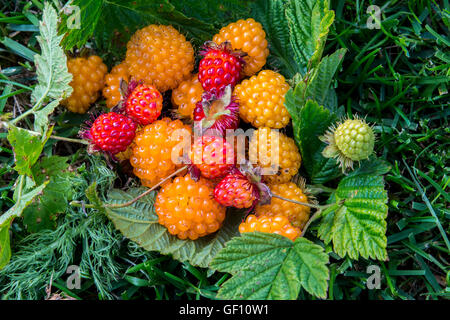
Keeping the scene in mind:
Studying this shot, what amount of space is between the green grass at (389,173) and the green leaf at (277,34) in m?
0.19

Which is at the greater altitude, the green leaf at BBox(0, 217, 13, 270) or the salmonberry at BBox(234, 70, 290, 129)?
the salmonberry at BBox(234, 70, 290, 129)

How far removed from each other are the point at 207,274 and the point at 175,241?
0.51 ft

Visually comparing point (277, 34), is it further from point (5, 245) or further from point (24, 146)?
point (5, 245)

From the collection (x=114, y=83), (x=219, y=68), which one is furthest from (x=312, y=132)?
(x=114, y=83)

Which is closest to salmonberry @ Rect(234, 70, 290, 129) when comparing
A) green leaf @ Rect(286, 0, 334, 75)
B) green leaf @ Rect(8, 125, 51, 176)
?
green leaf @ Rect(286, 0, 334, 75)

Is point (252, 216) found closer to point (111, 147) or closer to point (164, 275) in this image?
point (164, 275)

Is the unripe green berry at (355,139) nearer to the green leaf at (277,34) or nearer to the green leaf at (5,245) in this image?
the green leaf at (277,34)

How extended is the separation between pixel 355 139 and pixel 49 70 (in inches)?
41.9

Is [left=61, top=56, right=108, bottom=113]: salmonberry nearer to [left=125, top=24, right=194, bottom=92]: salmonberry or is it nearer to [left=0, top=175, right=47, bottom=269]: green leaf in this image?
[left=125, top=24, right=194, bottom=92]: salmonberry

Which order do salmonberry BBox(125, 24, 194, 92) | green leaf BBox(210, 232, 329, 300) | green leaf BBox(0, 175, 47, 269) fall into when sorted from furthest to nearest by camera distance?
salmonberry BBox(125, 24, 194, 92)
green leaf BBox(0, 175, 47, 269)
green leaf BBox(210, 232, 329, 300)

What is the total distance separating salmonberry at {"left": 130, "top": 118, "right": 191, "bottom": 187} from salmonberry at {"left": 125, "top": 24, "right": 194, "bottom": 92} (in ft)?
0.55

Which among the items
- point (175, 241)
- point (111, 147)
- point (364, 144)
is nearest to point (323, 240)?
point (364, 144)

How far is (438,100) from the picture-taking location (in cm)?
172

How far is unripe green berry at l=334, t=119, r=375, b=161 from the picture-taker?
1379 millimetres
